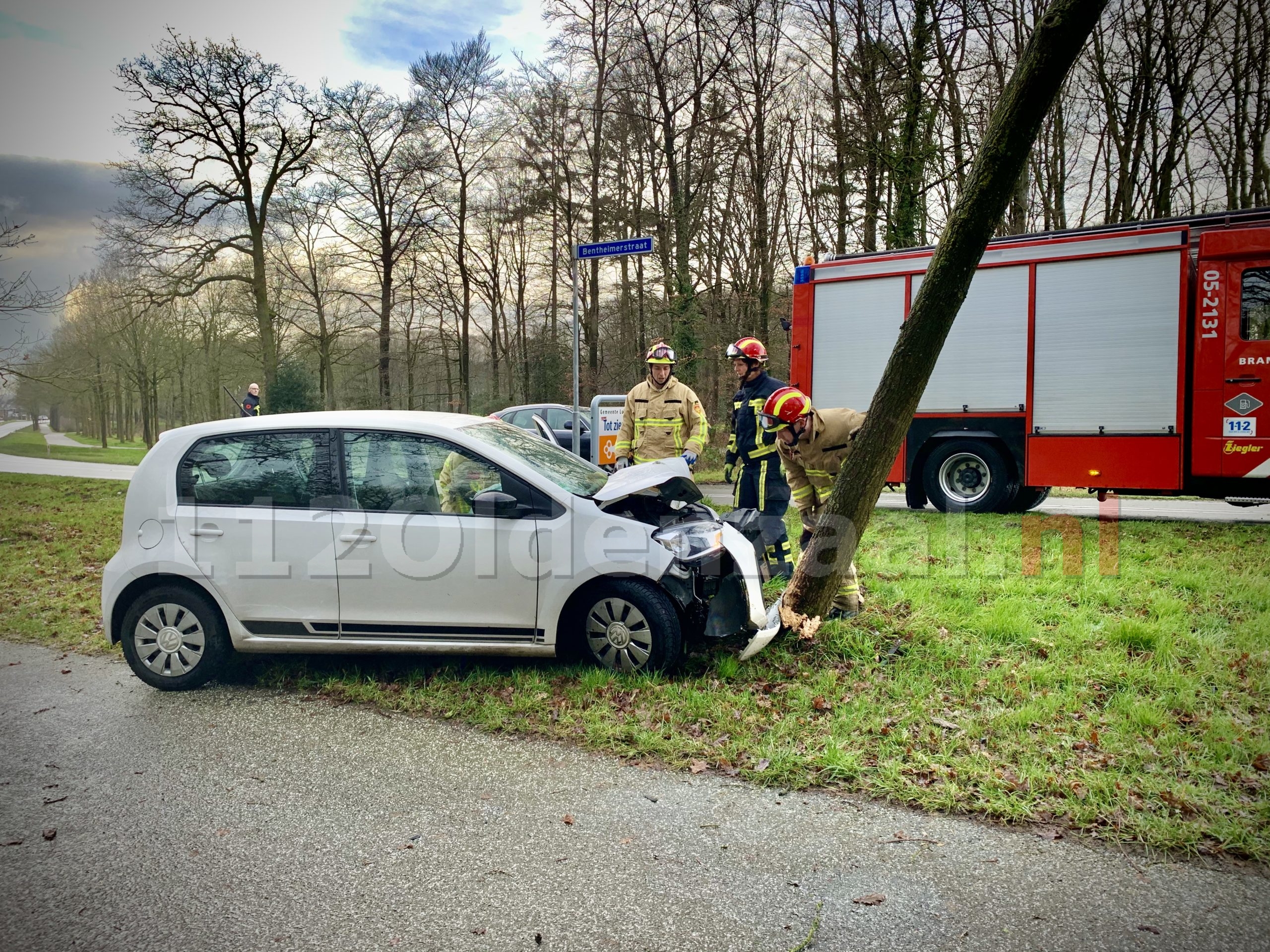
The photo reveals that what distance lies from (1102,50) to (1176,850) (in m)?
19.3

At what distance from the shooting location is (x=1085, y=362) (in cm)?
911

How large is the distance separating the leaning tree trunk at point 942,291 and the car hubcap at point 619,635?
1151 millimetres

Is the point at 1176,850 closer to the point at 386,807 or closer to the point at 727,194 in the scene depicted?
the point at 386,807

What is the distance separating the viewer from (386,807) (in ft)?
11.4

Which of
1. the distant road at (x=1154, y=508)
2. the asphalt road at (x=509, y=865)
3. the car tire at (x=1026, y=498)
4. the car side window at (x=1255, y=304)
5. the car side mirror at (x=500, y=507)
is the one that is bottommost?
the asphalt road at (x=509, y=865)

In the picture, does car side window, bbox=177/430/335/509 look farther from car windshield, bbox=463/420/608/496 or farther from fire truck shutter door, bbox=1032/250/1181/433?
fire truck shutter door, bbox=1032/250/1181/433

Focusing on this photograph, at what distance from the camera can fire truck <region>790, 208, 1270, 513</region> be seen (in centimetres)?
830

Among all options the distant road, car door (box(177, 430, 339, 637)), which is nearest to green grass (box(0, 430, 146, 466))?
the distant road

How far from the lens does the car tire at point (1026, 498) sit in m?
9.64

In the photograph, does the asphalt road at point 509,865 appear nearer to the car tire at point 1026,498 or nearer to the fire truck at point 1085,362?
the fire truck at point 1085,362

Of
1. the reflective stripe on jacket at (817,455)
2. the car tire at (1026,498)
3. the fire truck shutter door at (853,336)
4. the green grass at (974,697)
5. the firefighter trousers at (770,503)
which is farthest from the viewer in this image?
the fire truck shutter door at (853,336)

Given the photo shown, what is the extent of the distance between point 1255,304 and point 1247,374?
696 mm

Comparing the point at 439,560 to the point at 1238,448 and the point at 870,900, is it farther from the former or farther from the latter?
the point at 1238,448

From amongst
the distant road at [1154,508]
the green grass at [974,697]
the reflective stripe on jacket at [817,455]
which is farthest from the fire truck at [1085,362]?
the reflective stripe on jacket at [817,455]
